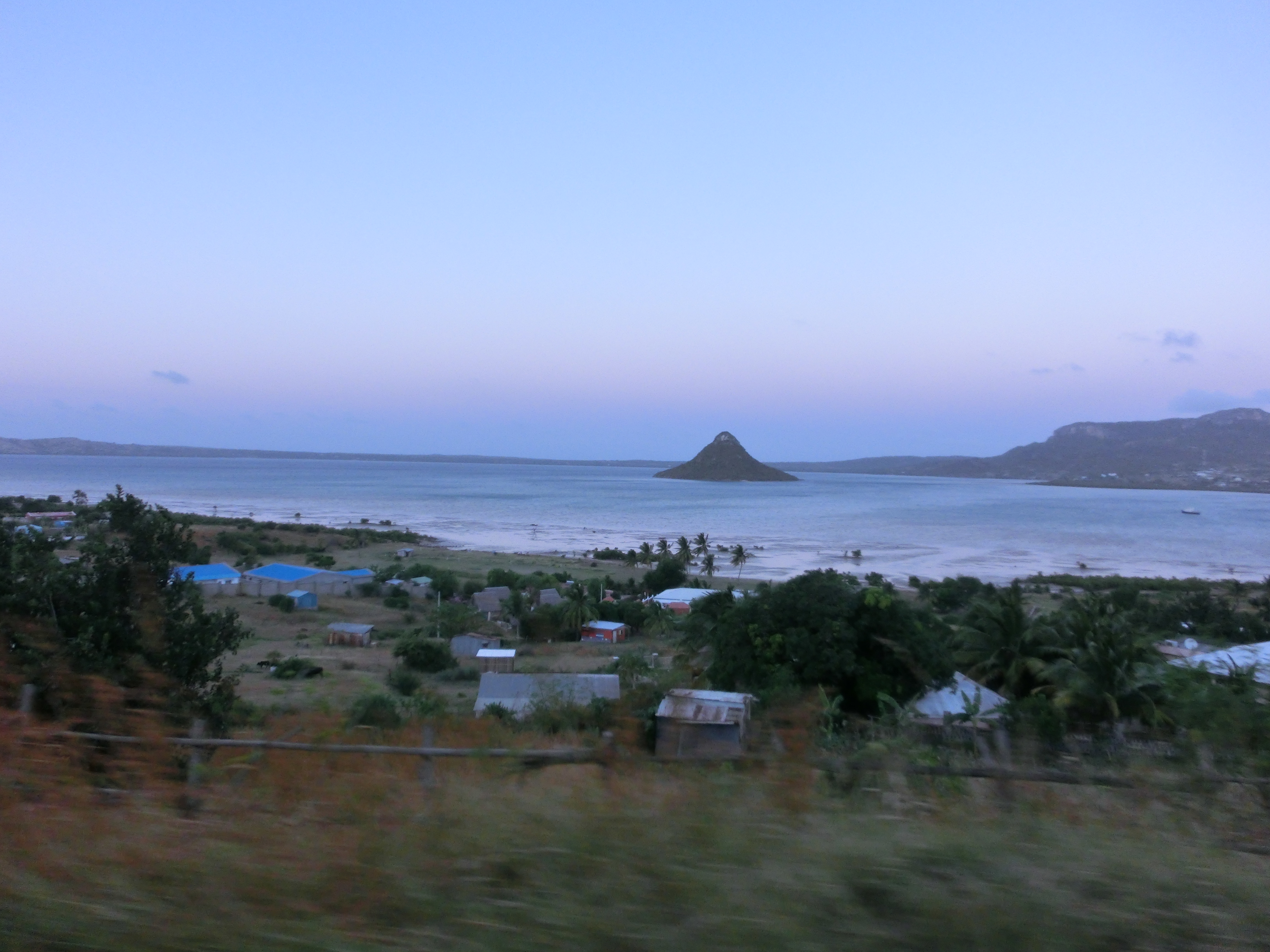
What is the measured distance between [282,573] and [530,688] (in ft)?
99.1

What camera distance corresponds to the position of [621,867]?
8.82ft

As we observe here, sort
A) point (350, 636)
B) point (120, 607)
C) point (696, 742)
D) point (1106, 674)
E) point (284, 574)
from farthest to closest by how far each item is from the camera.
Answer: point (284, 574), point (350, 636), point (1106, 674), point (120, 607), point (696, 742)

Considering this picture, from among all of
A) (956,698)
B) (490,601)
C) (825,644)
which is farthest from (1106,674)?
(490,601)

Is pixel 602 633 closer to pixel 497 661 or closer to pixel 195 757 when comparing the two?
pixel 497 661

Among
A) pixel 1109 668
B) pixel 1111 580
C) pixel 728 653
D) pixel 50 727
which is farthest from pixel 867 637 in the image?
pixel 1111 580

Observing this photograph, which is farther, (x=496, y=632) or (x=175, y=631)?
(x=496, y=632)

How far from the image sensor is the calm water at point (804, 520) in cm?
6438

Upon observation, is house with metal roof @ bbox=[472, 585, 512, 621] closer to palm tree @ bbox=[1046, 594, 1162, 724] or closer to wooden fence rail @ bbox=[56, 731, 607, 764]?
palm tree @ bbox=[1046, 594, 1162, 724]

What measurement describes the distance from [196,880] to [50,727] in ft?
6.25

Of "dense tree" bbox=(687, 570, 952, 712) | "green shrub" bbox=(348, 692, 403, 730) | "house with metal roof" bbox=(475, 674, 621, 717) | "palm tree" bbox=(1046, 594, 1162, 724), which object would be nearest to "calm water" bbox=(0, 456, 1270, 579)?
"dense tree" bbox=(687, 570, 952, 712)

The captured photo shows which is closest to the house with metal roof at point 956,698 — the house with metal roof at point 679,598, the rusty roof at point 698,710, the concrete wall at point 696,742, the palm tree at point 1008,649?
the palm tree at point 1008,649

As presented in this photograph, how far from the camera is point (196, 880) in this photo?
266 cm

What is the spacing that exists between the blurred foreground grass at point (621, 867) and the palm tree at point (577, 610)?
3065cm

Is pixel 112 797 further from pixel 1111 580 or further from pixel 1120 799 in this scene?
pixel 1111 580
